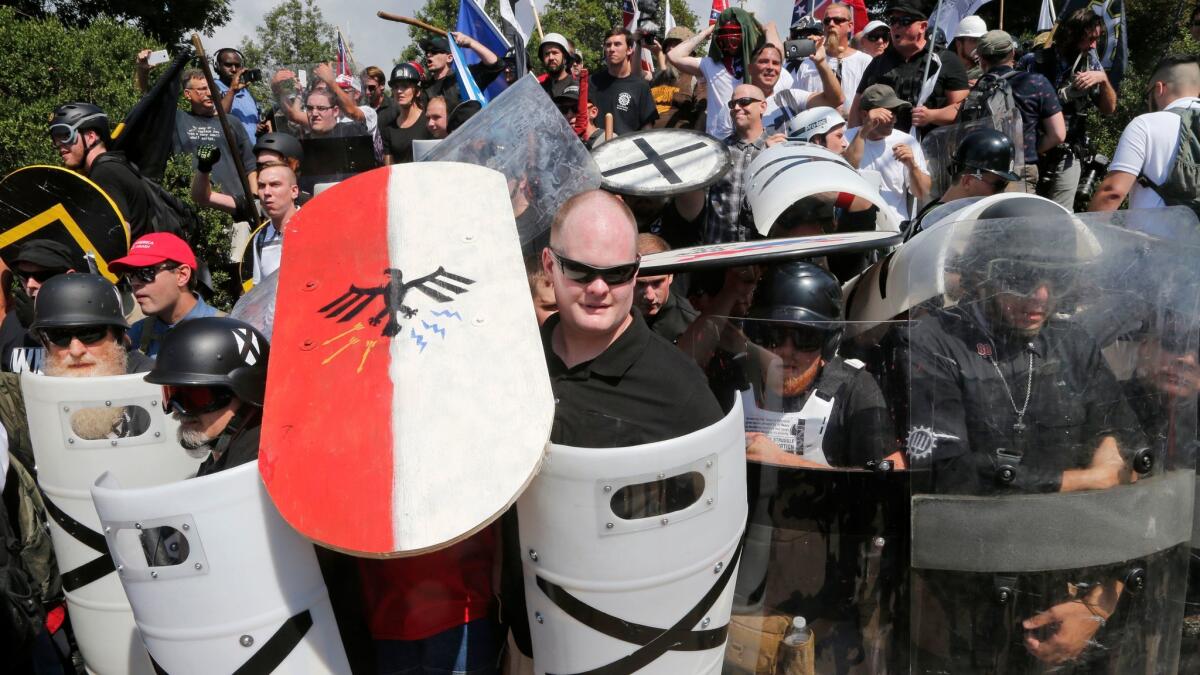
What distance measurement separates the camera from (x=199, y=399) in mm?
2916

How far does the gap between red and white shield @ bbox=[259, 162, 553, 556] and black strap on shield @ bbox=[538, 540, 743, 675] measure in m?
0.45

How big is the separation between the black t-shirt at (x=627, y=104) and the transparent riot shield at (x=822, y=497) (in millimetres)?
4721

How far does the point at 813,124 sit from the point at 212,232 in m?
5.23

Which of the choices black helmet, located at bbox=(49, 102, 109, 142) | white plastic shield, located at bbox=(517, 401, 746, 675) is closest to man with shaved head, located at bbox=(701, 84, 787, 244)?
white plastic shield, located at bbox=(517, 401, 746, 675)

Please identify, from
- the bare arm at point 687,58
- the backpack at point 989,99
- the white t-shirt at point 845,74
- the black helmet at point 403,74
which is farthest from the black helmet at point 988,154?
the black helmet at point 403,74

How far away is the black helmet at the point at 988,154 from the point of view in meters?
4.89

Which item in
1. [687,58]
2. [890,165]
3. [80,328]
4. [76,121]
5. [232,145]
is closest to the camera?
[80,328]

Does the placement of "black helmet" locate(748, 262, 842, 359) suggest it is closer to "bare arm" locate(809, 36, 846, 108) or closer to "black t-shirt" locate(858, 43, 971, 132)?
"bare arm" locate(809, 36, 846, 108)

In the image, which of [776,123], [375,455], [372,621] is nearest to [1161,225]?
[375,455]

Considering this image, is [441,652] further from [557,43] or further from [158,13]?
[158,13]

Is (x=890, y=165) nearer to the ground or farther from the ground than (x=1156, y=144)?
nearer to the ground

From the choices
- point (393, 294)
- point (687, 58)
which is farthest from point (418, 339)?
point (687, 58)

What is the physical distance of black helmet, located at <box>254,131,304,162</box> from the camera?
5.72 m

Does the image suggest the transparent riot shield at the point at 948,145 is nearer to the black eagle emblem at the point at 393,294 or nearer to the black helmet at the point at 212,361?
the black eagle emblem at the point at 393,294
